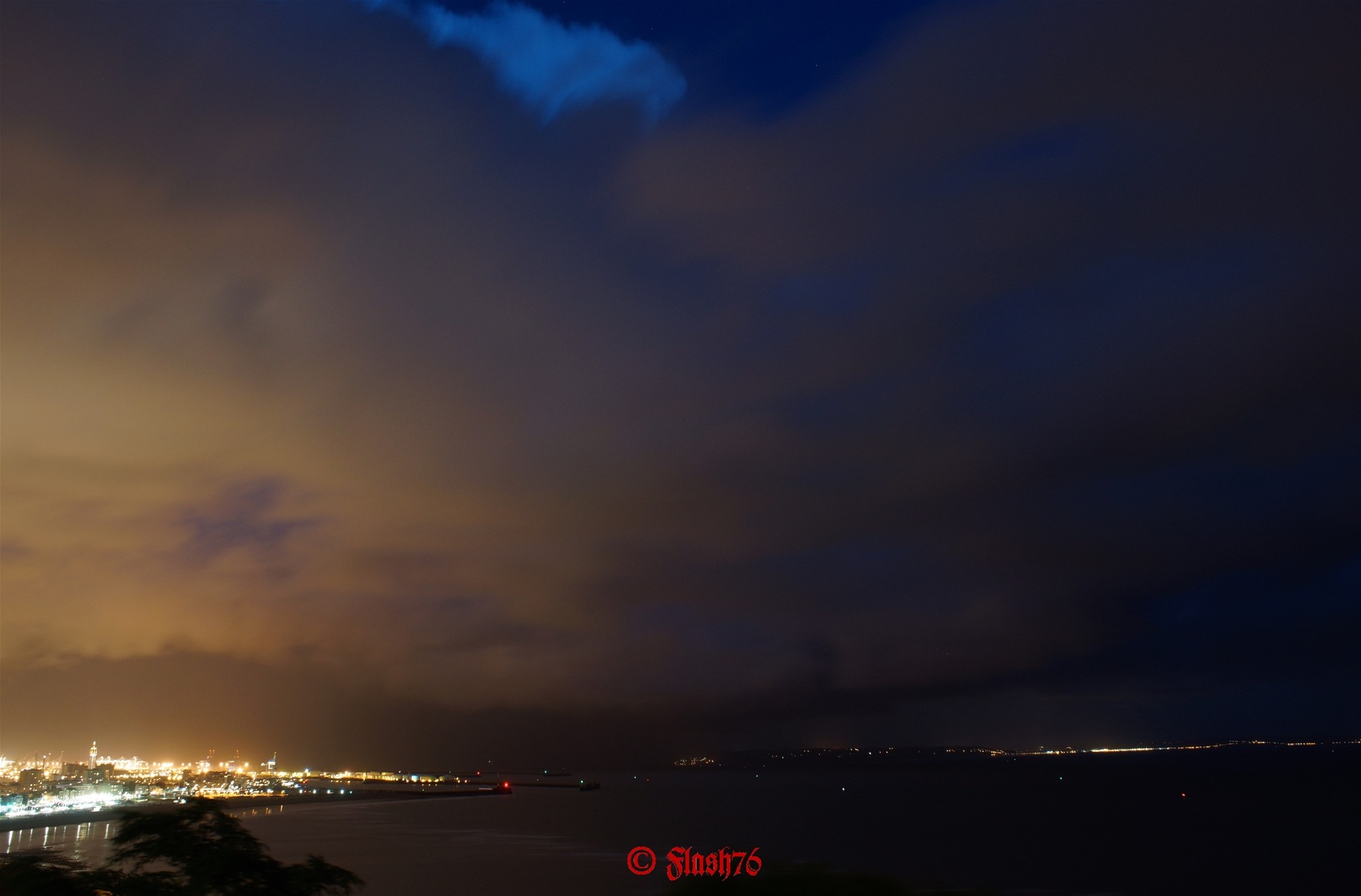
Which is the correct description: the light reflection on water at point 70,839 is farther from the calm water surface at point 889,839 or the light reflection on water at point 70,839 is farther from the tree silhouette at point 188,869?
the tree silhouette at point 188,869

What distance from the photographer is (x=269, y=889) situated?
22.3m

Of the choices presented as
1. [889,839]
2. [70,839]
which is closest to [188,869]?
[889,839]

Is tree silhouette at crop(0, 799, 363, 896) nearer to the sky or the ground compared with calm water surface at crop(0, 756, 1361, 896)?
nearer to the sky

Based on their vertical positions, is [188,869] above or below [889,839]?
above

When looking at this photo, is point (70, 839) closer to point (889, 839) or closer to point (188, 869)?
point (889, 839)

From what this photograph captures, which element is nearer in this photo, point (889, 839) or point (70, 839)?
point (889, 839)

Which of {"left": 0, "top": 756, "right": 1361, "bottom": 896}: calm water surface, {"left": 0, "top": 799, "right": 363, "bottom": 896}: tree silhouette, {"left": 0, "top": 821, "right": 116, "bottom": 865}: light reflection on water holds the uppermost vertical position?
{"left": 0, "top": 799, "right": 363, "bottom": 896}: tree silhouette

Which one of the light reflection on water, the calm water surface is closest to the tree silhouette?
the calm water surface

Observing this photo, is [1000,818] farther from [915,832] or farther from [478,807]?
[478,807]

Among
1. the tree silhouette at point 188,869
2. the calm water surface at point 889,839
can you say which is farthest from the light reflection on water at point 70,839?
the tree silhouette at point 188,869

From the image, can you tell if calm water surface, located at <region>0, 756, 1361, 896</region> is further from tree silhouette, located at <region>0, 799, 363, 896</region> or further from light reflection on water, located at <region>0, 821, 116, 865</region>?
tree silhouette, located at <region>0, 799, 363, 896</region>

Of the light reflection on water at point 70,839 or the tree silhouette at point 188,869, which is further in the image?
the light reflection on water at point 70,839

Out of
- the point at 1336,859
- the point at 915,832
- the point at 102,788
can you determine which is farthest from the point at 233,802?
the point at 1336,859

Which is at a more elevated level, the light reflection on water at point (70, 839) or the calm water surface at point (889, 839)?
the light reflection on water at point (70, 839)
